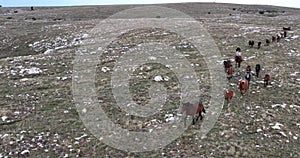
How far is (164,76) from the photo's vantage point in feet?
62.1

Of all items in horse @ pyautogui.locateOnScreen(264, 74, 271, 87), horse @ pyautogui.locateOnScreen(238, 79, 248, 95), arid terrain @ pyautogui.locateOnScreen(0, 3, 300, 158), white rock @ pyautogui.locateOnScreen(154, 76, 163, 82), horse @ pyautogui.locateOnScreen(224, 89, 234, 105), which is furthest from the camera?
white rock @ pyautogui.locateOnScreen(154, 76, 163, 82)

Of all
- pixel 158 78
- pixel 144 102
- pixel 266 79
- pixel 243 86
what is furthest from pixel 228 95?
pixel 158 78

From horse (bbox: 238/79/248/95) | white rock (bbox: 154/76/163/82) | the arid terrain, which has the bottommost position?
the arid terrain

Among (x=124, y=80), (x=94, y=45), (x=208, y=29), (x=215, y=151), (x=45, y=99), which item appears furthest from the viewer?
(x=208, y=29)

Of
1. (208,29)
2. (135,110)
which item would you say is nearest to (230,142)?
(135,110)

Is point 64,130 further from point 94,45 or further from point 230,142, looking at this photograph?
point 94,45

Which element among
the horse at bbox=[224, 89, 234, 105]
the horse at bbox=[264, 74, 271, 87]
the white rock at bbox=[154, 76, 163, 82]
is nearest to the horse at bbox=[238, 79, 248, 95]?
the horse at bbox=[224, 89, 234, 105]

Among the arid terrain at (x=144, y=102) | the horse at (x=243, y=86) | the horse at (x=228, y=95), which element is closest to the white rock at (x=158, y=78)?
the arid terrain at (x=144, y=102)

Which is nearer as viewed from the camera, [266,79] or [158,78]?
[266,79]

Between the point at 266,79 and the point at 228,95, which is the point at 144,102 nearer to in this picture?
the point at 228,95

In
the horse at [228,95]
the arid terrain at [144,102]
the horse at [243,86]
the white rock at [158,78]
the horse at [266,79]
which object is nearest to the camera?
the arid terrain at [144,102]

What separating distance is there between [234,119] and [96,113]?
6.24 metres

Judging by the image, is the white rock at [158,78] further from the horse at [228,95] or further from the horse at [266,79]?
the horse at [266,79]

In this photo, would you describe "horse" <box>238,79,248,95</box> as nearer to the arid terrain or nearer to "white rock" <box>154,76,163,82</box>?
the arid terrain
